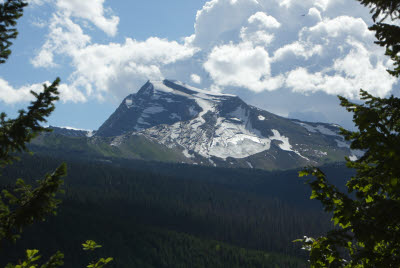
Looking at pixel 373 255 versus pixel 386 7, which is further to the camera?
pixel 386 7

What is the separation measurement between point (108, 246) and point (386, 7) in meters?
191

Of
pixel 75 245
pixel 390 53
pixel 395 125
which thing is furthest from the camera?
pixel 75 245

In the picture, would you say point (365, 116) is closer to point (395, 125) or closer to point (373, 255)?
point (395, 125)

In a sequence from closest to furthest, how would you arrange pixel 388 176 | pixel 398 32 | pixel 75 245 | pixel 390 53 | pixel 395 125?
pixel 388 176 < pixel 398 32 < pixel 395 125 < pixel 390 53 < pixel 75 245

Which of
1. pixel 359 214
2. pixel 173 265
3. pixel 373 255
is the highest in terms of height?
pixel 359 214

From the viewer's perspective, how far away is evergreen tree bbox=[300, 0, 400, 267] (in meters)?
9.36

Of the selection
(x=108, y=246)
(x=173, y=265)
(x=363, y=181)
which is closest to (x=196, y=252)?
(x=173, y=265)

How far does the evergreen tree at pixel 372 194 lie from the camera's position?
936cm

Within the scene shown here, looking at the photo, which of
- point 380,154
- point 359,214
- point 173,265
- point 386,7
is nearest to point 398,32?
point 386,7

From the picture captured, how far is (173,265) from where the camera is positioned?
180 metres

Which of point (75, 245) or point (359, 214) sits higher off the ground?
point (359, 214)

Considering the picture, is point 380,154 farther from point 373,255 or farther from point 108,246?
point 108,246

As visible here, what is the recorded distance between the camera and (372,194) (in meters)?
11.5

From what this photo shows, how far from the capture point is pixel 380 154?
958 centimetres
